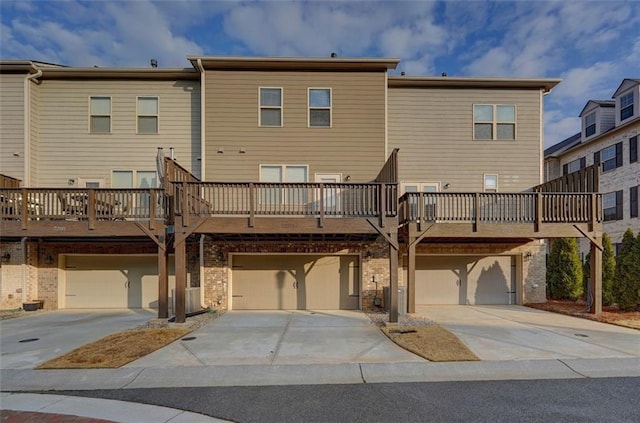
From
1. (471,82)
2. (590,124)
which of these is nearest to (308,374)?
(471,82)

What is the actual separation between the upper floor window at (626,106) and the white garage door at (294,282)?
17174 millimetres

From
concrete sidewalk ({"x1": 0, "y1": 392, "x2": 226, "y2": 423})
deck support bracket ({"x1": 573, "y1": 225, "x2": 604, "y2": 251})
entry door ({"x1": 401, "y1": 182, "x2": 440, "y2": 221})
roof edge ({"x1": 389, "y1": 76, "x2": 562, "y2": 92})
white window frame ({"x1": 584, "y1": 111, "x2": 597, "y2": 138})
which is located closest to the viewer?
concrete sidewalk ({"x1": 0, "y1": 392, "x2": 226, "y2": 423})

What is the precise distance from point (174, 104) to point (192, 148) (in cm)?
158

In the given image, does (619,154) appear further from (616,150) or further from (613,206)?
(613,206)

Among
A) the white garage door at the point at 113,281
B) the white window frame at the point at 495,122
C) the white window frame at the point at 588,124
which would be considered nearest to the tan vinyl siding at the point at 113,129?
the white garage door at the point at 113,281

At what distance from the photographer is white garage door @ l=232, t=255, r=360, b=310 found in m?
10.8

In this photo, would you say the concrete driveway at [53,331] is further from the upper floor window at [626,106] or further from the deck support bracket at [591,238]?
the upper floor window at [626,106]

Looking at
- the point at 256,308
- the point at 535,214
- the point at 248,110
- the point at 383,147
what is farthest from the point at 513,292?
the point at 248,110

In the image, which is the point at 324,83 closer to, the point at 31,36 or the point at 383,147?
the point at 383,147

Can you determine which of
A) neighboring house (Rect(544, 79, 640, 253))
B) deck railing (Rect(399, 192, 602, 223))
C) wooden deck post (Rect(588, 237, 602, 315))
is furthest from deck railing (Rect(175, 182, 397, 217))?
neighboring house (Rect(544, 79, 640, 253))

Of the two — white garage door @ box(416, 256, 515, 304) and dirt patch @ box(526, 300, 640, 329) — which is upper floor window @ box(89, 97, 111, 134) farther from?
dirt patch @ box(526, 300, 640, 329)

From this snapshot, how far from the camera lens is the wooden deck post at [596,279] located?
9172mm

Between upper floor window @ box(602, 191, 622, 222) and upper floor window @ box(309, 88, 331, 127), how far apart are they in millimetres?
16961

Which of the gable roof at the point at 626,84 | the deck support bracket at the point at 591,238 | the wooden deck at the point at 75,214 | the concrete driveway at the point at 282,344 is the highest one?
the gable roof at the point at 626,84
